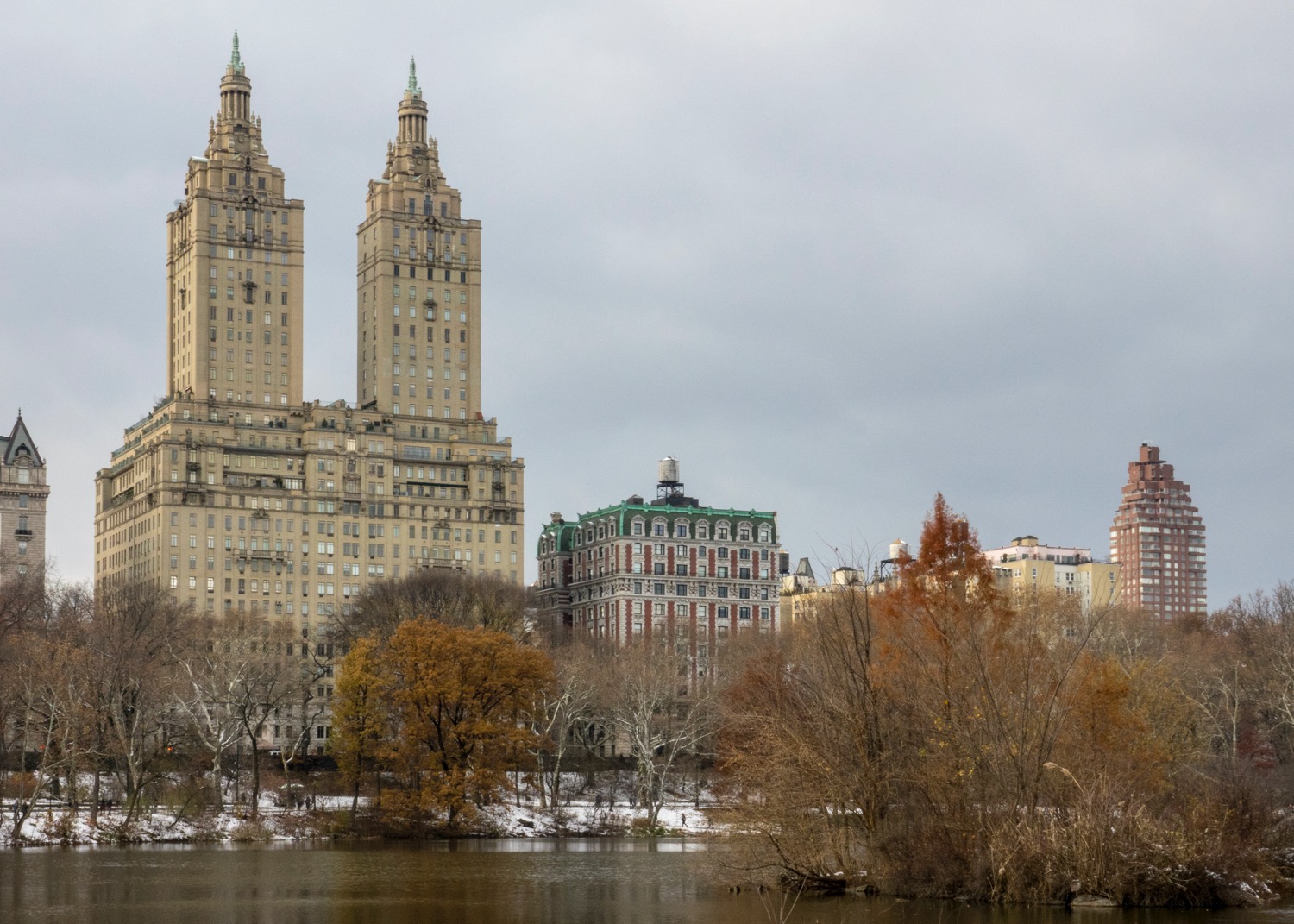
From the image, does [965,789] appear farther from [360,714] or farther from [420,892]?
[360,714]

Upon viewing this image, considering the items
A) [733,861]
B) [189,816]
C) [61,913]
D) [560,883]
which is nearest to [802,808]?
[733,861]

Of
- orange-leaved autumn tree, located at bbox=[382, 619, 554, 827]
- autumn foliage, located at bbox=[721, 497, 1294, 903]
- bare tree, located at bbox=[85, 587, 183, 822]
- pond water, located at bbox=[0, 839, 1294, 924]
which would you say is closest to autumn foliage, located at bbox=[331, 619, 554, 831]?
orange-leaved autumn tree, located at bbox=[382, 619, 554, 827]

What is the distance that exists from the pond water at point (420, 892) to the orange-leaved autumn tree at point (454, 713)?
14049mm

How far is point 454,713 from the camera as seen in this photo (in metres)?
114

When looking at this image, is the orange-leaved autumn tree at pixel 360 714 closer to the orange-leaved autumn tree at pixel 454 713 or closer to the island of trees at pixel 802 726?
the island of trees at pixel 802 726

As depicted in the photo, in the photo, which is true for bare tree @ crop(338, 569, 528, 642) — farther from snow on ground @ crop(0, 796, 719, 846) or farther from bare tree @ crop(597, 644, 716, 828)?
snow on ground @ crop(0, 796, 719, 846)

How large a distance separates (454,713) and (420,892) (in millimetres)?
44755

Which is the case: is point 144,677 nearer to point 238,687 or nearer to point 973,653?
point 238,687

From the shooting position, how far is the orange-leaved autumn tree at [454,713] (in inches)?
4363

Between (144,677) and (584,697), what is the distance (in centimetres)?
3585

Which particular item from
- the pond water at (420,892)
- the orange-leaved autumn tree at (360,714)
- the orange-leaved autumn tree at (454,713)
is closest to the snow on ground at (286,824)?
the orange-leaved autumn tree at (360,714)

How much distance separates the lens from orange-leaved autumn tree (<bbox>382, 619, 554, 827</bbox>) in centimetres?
11081

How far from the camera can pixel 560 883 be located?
73375 mm

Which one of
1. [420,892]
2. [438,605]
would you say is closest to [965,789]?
[420,892]
